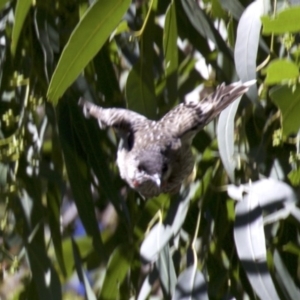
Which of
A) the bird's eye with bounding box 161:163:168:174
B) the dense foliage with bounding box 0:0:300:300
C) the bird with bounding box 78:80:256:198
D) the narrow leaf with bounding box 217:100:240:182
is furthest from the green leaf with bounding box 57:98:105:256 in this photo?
the narrow leaf with bounding box 217:100:240:182

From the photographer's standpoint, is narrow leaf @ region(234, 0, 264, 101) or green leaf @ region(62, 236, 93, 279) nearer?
narrow leaf @ region(234, 0, 264, 101)

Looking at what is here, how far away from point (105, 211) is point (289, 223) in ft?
2.32

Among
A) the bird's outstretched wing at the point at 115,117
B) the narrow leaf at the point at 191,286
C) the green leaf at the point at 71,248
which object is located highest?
the bird's outstretched wing at the point at 115,117

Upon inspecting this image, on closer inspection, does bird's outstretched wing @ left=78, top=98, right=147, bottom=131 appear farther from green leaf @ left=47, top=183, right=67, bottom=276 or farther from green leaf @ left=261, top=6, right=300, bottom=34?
green leaf @ left=261, top=6, right=300, bottom=34

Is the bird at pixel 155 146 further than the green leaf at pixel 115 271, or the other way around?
the green leaf at pixel 115 271

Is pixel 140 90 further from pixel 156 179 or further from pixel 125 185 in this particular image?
pixel 125 185

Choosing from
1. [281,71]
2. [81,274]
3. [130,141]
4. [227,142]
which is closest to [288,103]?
[281,71]

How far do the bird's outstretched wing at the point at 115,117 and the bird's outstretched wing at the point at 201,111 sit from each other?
64 mm

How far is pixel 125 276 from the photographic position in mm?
2158

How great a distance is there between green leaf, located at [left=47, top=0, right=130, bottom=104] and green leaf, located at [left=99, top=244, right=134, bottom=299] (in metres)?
0.51

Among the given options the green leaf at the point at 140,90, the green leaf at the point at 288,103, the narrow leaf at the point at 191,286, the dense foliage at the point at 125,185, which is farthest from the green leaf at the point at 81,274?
the green leaf at the point at 288,103

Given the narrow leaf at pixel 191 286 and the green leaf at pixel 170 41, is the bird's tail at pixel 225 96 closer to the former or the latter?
the green leaf at pixel 170 41

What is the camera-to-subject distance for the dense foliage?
6.27 feet

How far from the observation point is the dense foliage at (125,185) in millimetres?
1911
